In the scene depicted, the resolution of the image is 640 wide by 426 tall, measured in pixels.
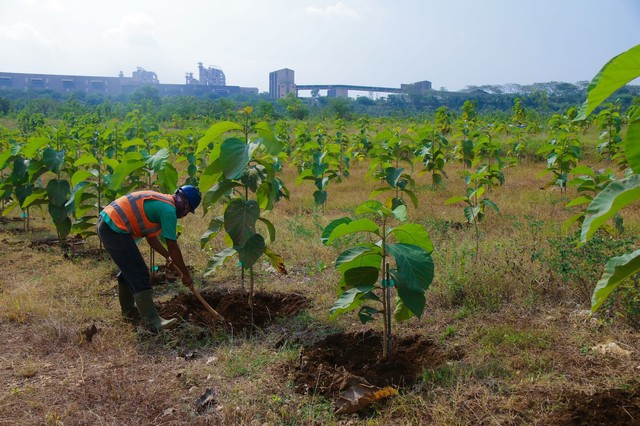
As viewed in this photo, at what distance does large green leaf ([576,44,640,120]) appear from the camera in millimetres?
1414

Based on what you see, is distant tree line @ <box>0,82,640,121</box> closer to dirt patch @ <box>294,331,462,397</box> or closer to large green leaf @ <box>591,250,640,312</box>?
dirt patch @ <box>294,331,462,397</box>

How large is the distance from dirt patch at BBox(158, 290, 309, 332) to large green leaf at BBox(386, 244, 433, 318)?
1.38 meters

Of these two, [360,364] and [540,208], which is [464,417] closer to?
[360,364]

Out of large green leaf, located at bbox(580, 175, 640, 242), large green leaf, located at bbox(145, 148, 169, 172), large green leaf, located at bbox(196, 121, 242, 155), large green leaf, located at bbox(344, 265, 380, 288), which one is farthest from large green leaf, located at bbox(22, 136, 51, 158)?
large green leaf, located at bbox(580, 175, 640, 242)

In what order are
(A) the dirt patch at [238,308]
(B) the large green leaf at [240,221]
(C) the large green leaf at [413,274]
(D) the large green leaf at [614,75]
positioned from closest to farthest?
1. (D) the large green leaf at [614,75]
2. (C) the large green leaf at [413,274]
3. (B) the large green leaf at [240,221]
4. (A) the dirt patch at [238,308]

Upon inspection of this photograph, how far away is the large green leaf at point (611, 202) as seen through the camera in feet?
5.05

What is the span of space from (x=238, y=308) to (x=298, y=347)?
0.84m

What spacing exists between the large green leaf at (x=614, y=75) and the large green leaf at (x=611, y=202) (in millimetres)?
267

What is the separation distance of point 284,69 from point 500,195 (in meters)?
81.0

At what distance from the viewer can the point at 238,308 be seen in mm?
4309

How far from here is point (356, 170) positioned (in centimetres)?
1412

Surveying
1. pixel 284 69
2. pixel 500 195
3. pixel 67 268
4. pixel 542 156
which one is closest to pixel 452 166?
pixel 542 156

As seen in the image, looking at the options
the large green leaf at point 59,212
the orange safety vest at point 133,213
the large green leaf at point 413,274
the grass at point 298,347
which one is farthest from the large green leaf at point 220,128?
the large green leaf at point 59,212

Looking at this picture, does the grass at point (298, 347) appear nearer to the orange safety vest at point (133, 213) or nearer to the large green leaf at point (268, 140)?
the orange safety vest at point (133, 213)
